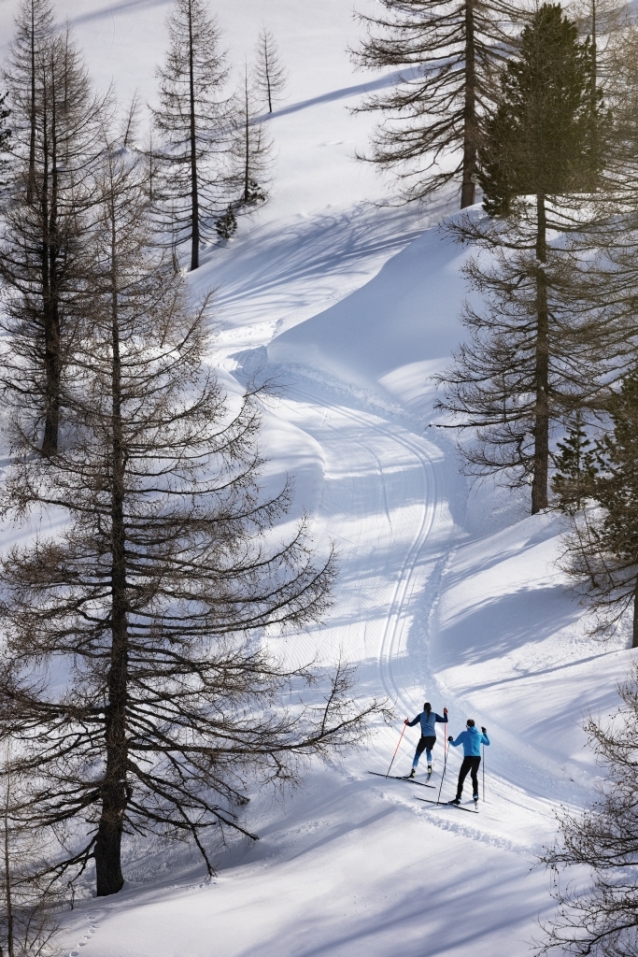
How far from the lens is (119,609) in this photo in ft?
36.7

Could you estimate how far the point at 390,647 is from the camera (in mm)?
16172

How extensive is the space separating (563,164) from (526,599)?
9.39 metres

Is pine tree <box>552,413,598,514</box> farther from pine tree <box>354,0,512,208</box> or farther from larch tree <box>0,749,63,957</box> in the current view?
pine tree <box>354,0,512,208</box>

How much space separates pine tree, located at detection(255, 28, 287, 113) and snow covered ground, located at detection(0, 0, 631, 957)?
24.6 m

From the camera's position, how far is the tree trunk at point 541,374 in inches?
731

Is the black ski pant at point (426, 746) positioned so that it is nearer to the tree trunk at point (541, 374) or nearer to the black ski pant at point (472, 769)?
the black ski pant at point (472, 769)

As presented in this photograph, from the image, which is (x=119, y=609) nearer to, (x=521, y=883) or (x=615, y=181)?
(x=521, y=883)

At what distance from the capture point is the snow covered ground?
32.0 ft

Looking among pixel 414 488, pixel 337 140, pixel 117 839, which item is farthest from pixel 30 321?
pixel 337 140

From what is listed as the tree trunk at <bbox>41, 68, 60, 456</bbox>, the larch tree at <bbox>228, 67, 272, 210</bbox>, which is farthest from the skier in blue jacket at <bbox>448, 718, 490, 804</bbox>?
the larch tree at <bbox>228, 67, 272, 210</bbox>

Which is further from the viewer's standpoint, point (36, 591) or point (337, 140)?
point (337, 140)

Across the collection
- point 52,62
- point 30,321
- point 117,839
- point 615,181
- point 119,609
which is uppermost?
point 52,62

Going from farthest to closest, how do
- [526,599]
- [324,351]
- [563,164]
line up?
[324,351] < [563,164] < [526,599]

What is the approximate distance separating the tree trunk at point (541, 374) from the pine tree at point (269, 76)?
41871mm
